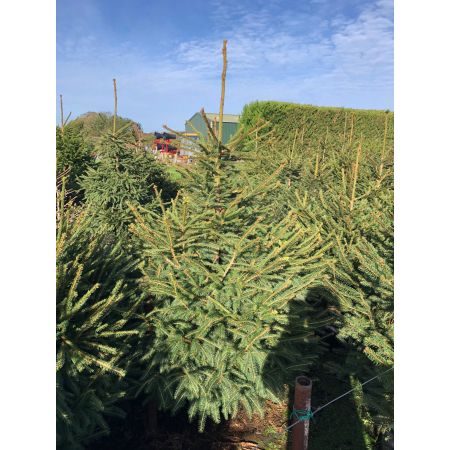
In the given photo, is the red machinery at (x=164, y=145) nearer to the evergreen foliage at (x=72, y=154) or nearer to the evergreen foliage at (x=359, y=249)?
the evergreen foliage at (x=359, y=249)

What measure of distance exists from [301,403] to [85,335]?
1.91 m

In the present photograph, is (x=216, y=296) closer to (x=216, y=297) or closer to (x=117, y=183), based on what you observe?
(x=216, y=297)

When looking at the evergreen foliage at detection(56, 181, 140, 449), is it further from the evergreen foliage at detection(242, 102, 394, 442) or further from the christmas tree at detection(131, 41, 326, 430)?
the evergreen foliage at detection(242, 102, 394, 442)

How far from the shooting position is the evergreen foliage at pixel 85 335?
8.07 ft

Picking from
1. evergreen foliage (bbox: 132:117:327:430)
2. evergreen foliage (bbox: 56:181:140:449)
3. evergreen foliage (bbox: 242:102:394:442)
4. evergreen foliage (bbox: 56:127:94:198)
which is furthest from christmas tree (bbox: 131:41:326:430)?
evergreen foliage (bbox: 56:127:94:198)

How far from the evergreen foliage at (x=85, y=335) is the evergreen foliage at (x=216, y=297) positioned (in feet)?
1.16

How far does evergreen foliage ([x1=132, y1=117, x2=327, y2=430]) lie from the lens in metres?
3.08

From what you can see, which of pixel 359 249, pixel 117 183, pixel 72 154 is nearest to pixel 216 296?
pixel 359 249

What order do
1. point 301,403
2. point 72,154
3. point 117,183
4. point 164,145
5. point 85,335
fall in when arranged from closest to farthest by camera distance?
1. point 85,335
2. point 301,403
3. point 117,183
4. point 72,154
5. point 164,145

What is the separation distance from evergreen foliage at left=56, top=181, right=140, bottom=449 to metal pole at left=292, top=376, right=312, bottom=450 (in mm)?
1484

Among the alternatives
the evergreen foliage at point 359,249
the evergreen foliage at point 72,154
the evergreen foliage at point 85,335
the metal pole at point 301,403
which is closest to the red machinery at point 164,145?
the evergreen foliage at point 359,249

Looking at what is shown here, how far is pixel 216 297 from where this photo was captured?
3.11 meters

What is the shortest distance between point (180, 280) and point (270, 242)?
0.98 m
